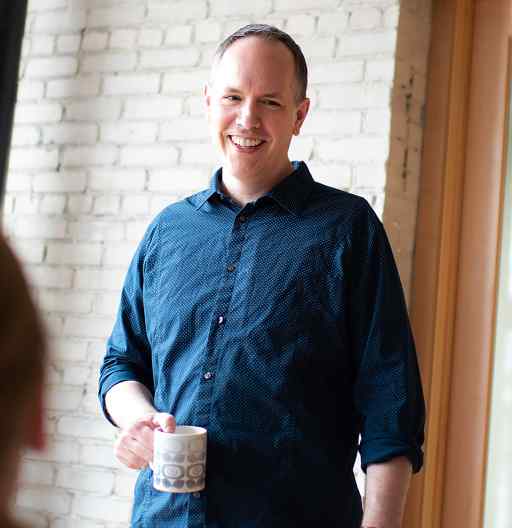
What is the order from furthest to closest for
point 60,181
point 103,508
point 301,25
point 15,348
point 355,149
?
point 60,181, point 103,508, point 301,25, point 355,149, point 15,348

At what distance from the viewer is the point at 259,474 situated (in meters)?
1.53

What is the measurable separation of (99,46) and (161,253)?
1601 millimetres

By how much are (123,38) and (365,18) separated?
88 cm

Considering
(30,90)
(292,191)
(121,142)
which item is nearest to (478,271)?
(292,191)

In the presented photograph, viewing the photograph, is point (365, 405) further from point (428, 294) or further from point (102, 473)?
point (102, 473)

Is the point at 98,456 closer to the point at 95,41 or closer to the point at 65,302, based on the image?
the point at 65,302

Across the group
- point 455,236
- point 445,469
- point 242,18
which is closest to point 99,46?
point 242,18

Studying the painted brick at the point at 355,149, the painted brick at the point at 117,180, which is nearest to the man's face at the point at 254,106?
the painted brick at the point at 355,149

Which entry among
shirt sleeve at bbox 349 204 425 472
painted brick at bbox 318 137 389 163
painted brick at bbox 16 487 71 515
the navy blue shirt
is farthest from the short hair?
painted brick at bbox 16 487 71 515

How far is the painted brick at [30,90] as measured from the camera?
127 inches

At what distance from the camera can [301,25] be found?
282 cm

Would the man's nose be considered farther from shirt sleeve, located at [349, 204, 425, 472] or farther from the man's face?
shirt sleeve, located at [349, 204, 425, 472]

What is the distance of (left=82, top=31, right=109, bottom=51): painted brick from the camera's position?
315 cm

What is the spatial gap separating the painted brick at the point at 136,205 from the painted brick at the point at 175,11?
61 cm
